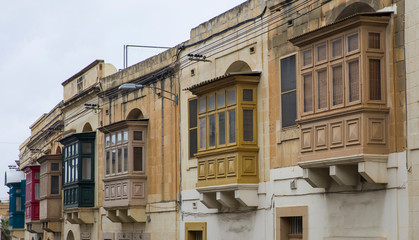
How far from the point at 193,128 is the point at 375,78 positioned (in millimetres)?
8909

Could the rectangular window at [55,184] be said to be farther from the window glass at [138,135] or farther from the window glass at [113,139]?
the window glass at [138,135]

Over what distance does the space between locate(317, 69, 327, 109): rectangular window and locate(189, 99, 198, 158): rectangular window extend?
7116 millimetres

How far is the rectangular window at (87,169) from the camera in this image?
1240 inches

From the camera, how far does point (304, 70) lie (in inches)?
665

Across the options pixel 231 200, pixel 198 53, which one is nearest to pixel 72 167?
pixel 198 53

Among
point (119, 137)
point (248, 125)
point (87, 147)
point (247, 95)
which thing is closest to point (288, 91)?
point (247, 95)

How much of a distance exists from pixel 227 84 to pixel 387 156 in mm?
6142

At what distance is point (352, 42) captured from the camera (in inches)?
613

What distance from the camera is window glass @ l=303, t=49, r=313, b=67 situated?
16.8m

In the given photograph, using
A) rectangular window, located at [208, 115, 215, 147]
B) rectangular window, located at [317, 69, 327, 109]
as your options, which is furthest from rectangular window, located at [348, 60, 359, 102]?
rectangular window, located at [208, 115, 215, 147]

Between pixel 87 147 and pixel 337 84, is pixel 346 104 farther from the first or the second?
pixel 87 147

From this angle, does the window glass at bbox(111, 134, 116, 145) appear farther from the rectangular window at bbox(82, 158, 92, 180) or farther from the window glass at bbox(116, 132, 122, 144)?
the rectangular window at bbox(82, 158, 92, 180)

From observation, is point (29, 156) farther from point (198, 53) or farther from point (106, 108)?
point (198, 53)

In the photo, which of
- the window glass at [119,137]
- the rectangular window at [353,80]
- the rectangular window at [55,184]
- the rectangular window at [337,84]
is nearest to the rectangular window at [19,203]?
the rectangular window at [55,184]
